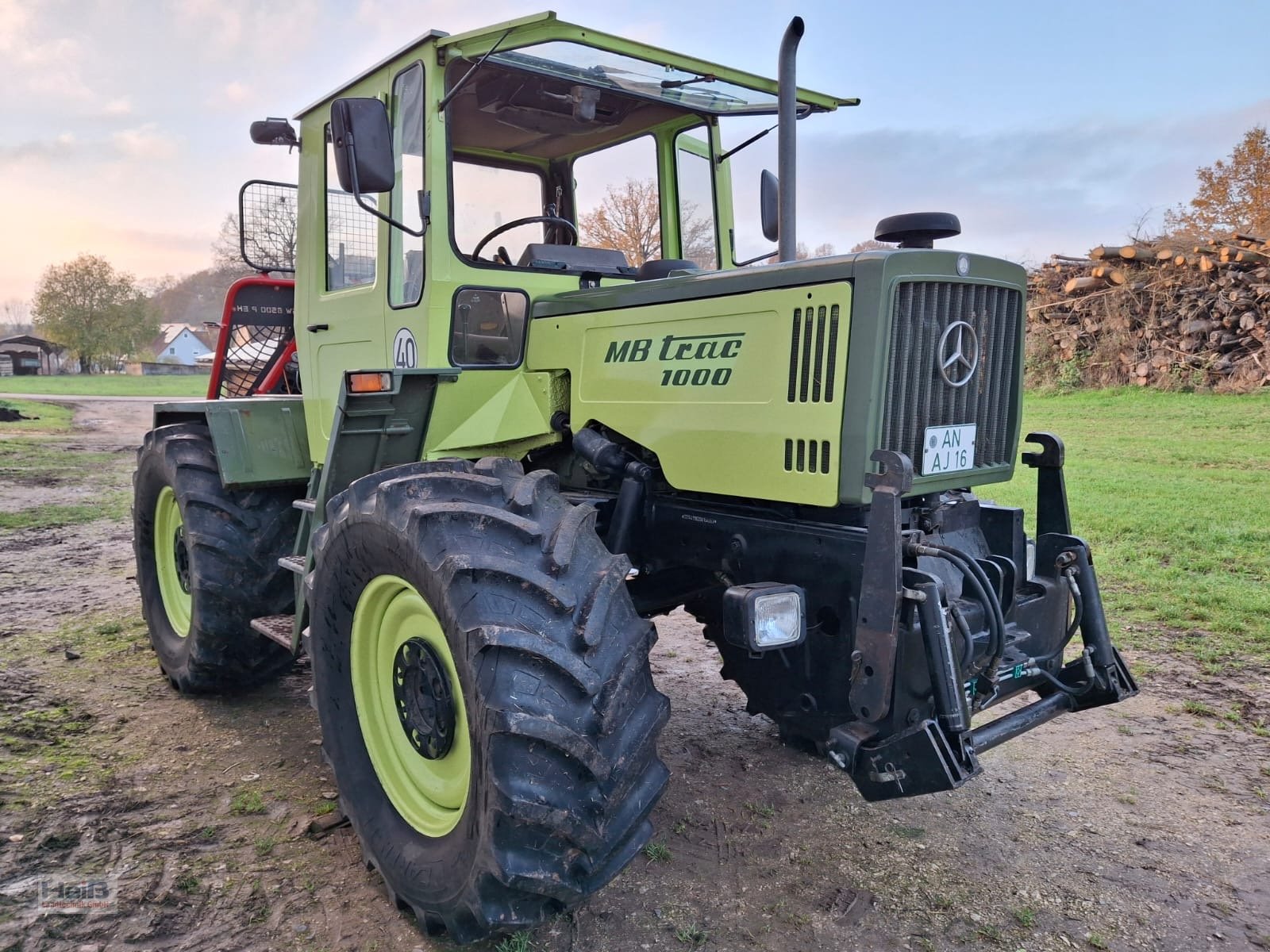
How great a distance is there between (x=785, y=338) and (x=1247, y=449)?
10.4 metres

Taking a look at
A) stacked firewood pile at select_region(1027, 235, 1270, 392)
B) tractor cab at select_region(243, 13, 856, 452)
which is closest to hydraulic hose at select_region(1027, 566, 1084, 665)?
tractor cab at select_region(243, 13, 856, 452)

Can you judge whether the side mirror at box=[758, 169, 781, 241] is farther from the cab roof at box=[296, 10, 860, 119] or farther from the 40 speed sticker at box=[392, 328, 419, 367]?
the 40 speed sticker at box=[392, 328, 419, 367]

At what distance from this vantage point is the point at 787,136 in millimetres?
3336

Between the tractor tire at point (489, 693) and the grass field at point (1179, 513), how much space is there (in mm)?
4044

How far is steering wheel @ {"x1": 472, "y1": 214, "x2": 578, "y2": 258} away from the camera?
3922mm

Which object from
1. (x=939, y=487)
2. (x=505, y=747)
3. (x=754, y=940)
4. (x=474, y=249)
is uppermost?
(x=474, y=249)

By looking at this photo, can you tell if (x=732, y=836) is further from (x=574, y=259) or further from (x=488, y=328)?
(x=574, y=259)

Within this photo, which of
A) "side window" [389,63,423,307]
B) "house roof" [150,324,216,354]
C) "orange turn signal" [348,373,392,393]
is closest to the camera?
"orange turn signal" [348,373,392,393]

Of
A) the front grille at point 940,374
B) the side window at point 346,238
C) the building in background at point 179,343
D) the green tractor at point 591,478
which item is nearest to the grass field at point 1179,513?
the front grille at point 940,374

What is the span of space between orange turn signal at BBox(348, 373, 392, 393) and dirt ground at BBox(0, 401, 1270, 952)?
1.59m

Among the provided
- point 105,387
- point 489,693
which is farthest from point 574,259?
point 105,387

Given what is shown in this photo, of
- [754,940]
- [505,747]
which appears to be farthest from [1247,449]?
[505,747]

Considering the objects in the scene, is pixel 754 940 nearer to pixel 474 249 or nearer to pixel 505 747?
pixel 505 747

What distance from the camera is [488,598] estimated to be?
253 centimetres
